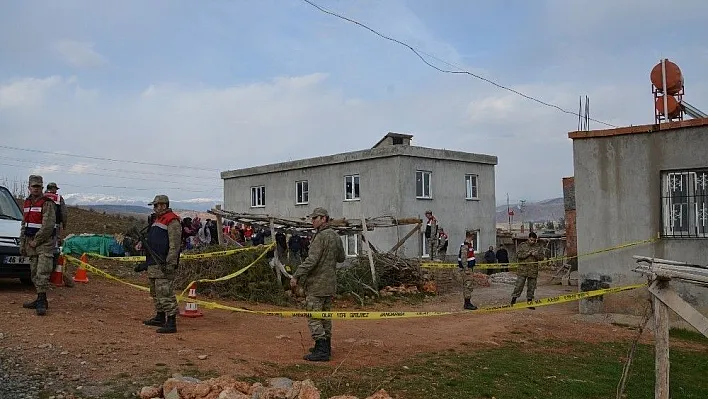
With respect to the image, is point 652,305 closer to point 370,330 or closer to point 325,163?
point 370,330

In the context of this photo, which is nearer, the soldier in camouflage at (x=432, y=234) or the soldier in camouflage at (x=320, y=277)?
the soldier in camouflage at (x=320, y=277)

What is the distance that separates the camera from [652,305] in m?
5.93

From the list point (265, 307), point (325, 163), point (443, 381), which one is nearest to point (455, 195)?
point (325, 163)

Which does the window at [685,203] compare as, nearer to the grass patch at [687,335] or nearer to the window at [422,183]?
the grass patch at [687,335]

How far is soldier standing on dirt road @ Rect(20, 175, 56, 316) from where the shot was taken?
8.74 metres

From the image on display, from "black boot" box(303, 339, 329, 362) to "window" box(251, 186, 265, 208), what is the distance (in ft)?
74.8

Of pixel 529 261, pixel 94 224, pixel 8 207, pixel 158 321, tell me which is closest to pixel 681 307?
pixel 158 321

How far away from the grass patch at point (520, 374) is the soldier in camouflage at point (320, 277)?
419 mm

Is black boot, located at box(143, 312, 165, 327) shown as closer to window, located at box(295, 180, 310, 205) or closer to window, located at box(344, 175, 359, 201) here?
window, located at box(344, 175, 359, 201)

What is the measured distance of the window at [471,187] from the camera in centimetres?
2723

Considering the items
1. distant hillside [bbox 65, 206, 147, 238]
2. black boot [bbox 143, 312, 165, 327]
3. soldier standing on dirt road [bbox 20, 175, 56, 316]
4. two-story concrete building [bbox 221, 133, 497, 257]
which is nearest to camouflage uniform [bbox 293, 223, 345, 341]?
black boot [bbox 143, 312, 165, 327]

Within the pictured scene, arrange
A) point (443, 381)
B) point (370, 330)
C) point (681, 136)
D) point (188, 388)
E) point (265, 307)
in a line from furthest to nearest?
point (265, 307) < point (681, 136) < point (370, 330) < point (443, 381) < point (188, 388)

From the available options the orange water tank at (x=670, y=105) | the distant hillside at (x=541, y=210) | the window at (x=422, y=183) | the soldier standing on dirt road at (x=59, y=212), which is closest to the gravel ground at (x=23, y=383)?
the soldier standing on dirt road at (x=59, y=212)

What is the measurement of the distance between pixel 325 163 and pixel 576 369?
757 inches
